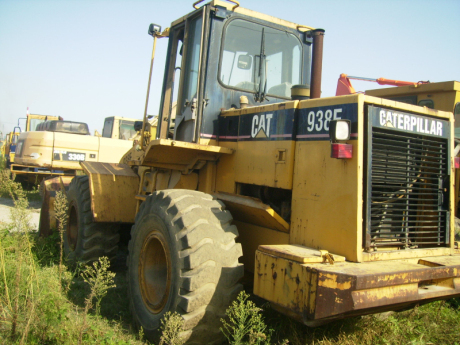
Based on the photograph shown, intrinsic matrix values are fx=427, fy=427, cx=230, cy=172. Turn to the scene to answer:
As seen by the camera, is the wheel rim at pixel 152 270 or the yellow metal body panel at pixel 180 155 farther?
the yellow metal body panel at pixel 180 155

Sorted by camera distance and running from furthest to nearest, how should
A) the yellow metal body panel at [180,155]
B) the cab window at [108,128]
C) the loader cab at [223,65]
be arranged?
the cab window at [108,128], the loader cab at [223,65], the yellow metal body panel at [180,155]

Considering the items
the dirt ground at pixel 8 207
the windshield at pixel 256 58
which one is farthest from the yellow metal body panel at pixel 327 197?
the dirt ground at pixel 8 207

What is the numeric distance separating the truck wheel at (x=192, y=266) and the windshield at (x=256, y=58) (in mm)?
1505

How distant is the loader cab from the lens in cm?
439

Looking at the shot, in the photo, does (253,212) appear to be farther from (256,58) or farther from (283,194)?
(256,58)

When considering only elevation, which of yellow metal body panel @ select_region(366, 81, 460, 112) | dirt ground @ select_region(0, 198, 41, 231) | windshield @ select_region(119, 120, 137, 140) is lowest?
dirt ground @ select_region(0, 198, 41, 231)

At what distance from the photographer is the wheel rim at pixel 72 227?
19.5 ft

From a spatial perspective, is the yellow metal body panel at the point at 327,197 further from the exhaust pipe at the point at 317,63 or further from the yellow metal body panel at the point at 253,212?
the exhaust pipe at the point at 317,63

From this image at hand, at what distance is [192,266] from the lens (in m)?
3.25

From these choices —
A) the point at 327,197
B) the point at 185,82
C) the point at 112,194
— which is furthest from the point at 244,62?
the point at 112,194

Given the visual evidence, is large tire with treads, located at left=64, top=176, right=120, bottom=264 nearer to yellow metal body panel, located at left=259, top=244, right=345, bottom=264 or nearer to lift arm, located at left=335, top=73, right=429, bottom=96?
yellow metal body panel, located at left=259, top=244, right=345, bottom=264

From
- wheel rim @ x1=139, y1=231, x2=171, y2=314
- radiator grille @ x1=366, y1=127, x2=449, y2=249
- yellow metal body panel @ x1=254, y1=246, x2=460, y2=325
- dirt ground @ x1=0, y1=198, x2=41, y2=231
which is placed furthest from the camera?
dirt ground @ x1=0, y1=198, x2=41, y2=231

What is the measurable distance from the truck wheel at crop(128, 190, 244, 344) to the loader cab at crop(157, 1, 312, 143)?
3.18ft

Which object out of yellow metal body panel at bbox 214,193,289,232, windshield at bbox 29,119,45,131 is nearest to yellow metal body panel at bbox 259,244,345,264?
yellow metal body panel at bbox 214,193,289,232
